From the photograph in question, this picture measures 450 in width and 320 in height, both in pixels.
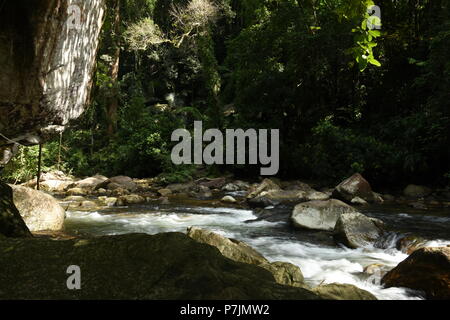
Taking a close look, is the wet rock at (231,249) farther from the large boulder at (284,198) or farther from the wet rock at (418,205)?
the wet rock at (418,205)

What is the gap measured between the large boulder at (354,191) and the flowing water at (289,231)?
1.05 meters

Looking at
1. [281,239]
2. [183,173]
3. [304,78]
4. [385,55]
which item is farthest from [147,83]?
[281,239]

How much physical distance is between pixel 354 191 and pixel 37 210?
8.27 metres

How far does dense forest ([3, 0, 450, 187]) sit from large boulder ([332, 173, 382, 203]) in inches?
70.1

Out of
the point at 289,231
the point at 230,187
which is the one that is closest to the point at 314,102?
the point at 230,187

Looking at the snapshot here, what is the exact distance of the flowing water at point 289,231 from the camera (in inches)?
189

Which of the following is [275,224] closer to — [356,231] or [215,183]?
[356,231]

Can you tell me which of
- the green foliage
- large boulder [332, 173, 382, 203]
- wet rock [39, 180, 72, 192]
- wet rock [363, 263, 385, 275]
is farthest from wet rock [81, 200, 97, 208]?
wet rock [363, 263, 385, 275]

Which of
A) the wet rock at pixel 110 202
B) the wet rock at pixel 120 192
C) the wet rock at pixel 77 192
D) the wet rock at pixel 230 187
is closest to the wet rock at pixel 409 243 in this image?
the wet rock at pixel 110 202

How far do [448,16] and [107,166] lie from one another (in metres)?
17.2

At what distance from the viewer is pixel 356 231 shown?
6117 mm
